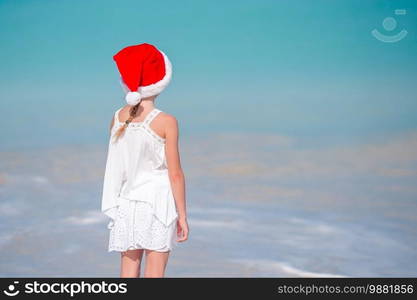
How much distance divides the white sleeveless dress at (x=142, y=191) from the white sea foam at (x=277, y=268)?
1.57 metres

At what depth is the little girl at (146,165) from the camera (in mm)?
2891

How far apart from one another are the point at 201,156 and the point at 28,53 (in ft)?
14.9

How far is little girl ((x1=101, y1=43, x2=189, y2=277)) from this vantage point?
2891 millimetres

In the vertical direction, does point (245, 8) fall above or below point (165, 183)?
above

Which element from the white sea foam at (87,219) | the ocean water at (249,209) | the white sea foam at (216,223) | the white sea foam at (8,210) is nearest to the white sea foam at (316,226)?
the ocean water at (249,209)

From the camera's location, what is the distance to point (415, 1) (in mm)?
10312

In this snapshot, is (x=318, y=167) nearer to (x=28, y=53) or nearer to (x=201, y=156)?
(x=201, y=156)

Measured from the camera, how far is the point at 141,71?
2.91 m

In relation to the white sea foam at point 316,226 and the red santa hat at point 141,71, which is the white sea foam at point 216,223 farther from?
the red santa hat at point 141,71

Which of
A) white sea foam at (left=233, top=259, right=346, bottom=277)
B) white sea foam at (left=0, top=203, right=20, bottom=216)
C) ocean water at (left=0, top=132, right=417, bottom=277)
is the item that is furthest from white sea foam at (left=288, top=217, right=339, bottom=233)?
white sea foam at (left=0, top=203, right=20, bottom=216)

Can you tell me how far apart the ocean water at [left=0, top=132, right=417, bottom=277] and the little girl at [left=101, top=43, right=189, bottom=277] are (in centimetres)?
152

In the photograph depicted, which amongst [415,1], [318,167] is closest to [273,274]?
[318,167]

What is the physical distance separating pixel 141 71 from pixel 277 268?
1992mm

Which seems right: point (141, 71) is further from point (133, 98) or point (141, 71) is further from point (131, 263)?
point (131, 263)
